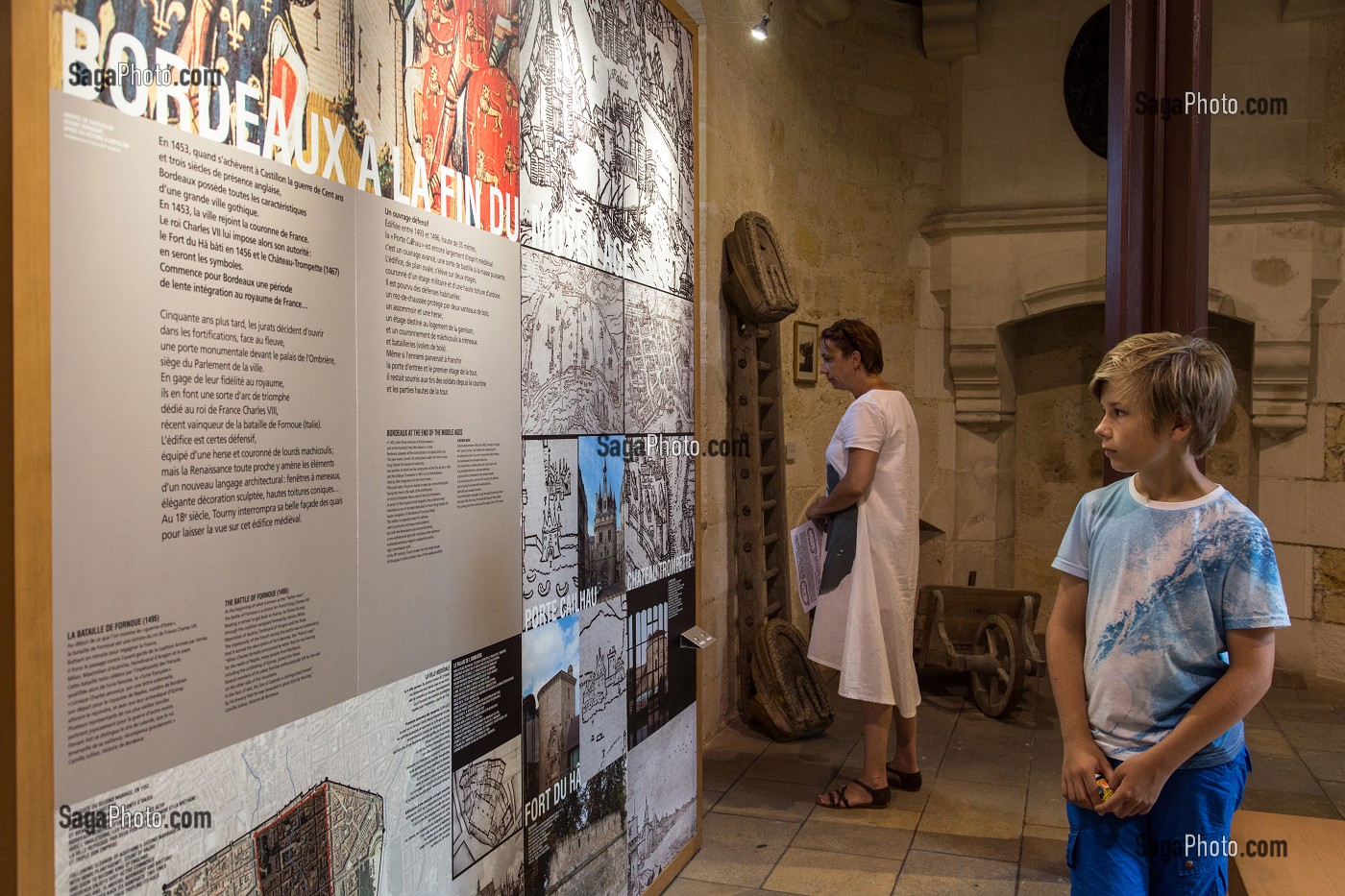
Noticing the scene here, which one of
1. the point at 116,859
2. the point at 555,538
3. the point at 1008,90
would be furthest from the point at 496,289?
the point at 1008,90

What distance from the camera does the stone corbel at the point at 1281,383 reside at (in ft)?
19.4

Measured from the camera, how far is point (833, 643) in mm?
3693

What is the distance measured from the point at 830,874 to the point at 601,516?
1.43m

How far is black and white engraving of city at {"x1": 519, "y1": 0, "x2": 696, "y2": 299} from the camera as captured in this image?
233 centimetres

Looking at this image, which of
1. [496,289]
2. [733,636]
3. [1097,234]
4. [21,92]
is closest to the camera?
[21,92]

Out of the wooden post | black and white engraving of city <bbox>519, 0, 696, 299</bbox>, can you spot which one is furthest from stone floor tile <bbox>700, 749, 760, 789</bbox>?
the wooden post

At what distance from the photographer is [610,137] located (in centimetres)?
272

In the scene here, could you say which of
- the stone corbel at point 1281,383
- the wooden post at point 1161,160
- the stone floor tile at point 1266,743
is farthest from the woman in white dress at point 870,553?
the stone corbel at point 1281,383

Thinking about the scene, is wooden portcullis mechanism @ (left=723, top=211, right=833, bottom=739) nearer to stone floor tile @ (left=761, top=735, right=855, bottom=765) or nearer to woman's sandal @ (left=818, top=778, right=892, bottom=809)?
stone floor tile @ (left=761, top=735, right=855, bottom=765)

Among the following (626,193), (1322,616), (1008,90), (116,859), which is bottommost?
(1322,616)

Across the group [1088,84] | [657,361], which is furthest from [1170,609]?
[1088,84]

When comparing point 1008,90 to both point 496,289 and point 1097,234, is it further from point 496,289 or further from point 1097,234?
point 496,289

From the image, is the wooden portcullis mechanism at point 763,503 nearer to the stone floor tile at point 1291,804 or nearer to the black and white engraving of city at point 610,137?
the black and white engraving of city at point 610,137

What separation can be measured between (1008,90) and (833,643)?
446 cm
